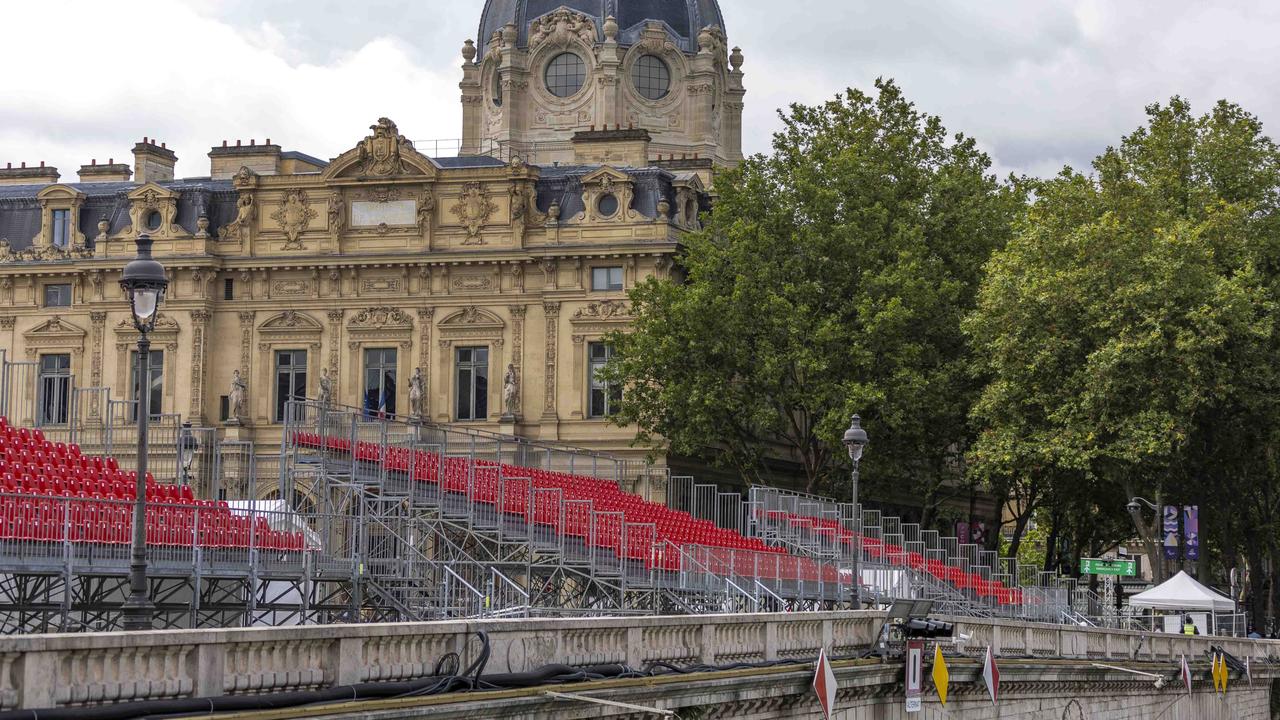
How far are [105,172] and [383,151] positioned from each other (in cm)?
1374

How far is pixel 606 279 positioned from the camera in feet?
211

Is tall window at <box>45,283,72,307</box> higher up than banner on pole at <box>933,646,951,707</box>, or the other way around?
tall window at <box>45,283,72,307</box>

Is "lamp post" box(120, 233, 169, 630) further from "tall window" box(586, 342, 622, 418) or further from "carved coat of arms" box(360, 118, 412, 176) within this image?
"carved coat of arms" box(360, 118, 412, 176)

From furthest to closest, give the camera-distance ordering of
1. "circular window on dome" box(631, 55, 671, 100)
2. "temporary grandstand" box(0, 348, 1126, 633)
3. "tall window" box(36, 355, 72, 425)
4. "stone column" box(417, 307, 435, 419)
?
"circular window on dome" box(631, 55, 671, 100) → "tall window" box(36, 355, 72, 425) → "stone column" box(417, 307, 435, 419) → "temporary grandstand" box(0, 348, 1126, 633)

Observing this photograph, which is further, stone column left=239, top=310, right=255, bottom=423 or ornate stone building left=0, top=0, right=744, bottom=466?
stone column left=239, top=310, right=255, bottom=423

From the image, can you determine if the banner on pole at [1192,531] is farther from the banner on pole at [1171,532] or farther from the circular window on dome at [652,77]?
the circular window on dome at [652,77]

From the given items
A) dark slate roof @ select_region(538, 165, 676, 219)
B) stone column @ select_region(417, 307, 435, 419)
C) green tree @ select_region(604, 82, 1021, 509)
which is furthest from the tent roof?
stone column @ select_region(417, 307, 435, 419)

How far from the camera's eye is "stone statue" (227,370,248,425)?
6569cm

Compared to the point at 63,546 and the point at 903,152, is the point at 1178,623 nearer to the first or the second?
the point at 903,152

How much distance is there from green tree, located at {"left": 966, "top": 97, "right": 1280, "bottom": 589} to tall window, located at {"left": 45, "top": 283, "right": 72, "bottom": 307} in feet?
96.4

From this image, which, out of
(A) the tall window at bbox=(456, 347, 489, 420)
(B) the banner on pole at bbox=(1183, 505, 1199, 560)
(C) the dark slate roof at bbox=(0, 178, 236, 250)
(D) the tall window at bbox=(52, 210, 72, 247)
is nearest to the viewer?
(B) the banner on pole at bbox=(1183, 505, 1199, 560)

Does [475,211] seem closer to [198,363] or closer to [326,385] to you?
[326,385]

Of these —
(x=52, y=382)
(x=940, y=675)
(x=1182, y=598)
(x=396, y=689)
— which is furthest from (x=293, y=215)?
(x=396, y=689)

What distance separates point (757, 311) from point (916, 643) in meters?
29.6
